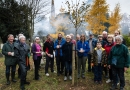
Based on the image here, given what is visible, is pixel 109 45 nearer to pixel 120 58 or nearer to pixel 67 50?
pixel 120 58

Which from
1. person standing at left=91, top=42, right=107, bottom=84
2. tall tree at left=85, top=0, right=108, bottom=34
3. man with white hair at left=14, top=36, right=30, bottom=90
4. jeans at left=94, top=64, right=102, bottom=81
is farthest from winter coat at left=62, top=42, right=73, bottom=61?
tall tree at left=85, top=0, right=108, bottom=34

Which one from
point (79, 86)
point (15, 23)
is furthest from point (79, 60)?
point (15, 23)

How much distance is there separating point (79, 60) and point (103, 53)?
1.16 metres

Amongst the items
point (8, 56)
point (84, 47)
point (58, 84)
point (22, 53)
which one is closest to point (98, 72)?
point (84, 47)

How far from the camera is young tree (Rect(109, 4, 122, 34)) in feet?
79.4

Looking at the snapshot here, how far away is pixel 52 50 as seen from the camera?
7.46m

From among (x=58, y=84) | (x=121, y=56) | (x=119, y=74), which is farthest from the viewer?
(x=58, y=84)

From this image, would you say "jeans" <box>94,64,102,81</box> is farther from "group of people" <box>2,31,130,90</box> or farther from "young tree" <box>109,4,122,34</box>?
"young tree" <box>109,4,122,34</box>

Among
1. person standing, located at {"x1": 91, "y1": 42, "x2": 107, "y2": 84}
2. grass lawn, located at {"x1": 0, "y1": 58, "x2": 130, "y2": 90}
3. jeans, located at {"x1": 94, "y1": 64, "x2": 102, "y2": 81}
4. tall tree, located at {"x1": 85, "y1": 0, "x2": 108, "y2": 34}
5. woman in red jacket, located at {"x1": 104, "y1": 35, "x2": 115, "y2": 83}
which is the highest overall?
tall tree, located at {"x1": 85, "y1": 0, "x2": 108, "y2": 34}

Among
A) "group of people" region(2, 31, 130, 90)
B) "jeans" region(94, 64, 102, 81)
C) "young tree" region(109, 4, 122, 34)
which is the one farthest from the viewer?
"young tree" region(109, 4, 122, 34)

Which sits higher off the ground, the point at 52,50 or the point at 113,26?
the point at 113,26

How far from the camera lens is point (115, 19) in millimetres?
24406

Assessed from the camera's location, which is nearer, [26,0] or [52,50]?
[52,50]

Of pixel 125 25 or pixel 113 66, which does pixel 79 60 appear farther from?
pixel 125 25
